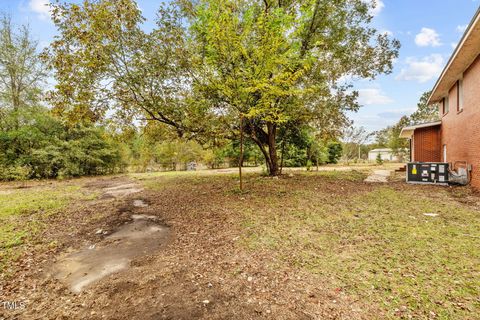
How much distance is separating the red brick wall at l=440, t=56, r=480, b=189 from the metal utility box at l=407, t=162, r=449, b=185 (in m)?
0.79

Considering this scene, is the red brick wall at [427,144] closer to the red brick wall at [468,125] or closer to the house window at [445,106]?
the house window at [445,106]

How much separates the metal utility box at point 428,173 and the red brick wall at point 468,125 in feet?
2.60

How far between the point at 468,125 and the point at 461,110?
130 cm

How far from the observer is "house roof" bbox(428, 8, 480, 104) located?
622cm

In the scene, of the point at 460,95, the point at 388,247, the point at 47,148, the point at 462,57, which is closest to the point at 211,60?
the point at 388,247

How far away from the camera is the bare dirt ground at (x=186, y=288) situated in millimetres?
2203

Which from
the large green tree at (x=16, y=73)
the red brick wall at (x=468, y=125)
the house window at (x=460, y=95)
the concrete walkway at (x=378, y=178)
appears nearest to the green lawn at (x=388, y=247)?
the red brick wall at (x=468, y=125)

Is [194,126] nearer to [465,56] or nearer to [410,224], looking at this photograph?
[410,224]

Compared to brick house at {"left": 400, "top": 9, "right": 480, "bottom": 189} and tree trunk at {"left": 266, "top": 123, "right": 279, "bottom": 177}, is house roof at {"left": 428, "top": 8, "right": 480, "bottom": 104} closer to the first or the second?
brick house at {"left": 400, "top": 9, "right": 480, "bottom": 189}

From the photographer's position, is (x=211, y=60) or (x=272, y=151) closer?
(x=211, y=60)

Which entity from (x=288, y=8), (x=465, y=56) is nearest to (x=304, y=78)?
(x=288, y=8)

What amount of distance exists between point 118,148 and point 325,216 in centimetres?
1905

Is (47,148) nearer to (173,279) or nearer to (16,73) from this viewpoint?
(16,73)

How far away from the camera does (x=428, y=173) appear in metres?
→ 9.47
